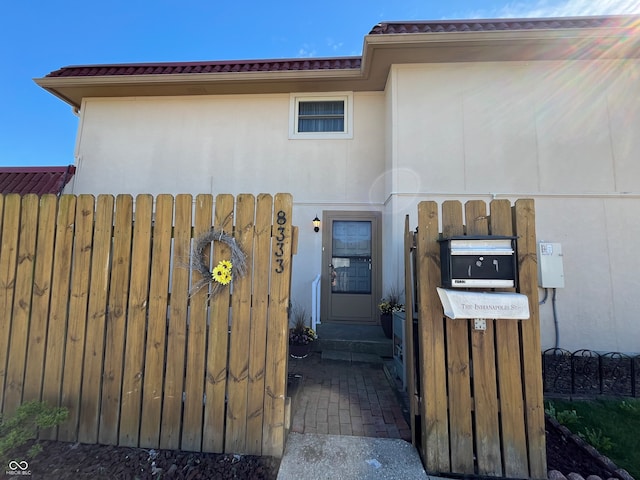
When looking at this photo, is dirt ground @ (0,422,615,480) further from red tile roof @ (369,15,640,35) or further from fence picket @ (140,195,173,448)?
red tile roof @ (369,15,640,35)

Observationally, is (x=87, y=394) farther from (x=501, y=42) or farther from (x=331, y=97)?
(x=501, y=42)

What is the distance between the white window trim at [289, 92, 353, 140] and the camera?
578 cm

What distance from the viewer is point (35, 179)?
18.4 feet

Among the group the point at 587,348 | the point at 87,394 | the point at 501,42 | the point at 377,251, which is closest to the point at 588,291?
the point at 587,348

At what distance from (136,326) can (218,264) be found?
2.65 ft

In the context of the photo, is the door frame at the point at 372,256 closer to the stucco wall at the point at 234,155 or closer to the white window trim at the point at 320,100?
the stucco wall at the point at 234,155

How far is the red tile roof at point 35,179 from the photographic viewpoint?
5.35 metres

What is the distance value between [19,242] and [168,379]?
5.68 feet

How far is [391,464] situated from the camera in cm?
200

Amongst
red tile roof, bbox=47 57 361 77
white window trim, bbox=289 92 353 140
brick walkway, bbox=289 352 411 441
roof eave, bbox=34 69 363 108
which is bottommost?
brick walkway, bbox=289 352 411 441

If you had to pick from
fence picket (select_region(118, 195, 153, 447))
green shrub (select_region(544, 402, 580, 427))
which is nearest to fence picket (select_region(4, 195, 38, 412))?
fence picket (select_region(118, 195, 153, 447))

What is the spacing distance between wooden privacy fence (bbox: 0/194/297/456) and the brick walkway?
637 millimetres

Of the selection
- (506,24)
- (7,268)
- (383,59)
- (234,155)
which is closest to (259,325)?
(7,268)

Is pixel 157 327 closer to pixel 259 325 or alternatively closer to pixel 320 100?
pixel 259 325
